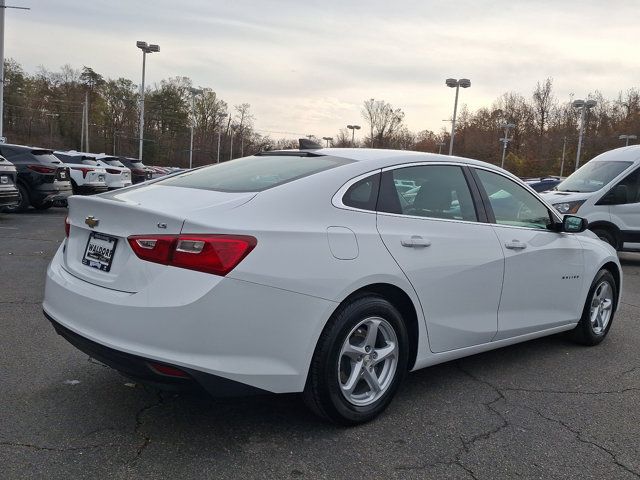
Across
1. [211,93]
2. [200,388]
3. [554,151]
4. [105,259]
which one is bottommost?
[200,388]

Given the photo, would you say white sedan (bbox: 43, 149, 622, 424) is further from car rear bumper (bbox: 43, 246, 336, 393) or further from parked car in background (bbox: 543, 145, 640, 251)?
parked car in background (bbox: 543, 145, 640, 251)

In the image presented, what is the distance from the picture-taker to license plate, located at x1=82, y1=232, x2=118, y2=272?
9.75 ft

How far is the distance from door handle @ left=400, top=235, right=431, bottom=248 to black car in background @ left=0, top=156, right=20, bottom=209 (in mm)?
10501

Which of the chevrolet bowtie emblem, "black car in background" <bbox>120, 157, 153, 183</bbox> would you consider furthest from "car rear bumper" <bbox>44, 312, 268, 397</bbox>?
"black car in background" <bbox>120, 157, 153, 183</bbox>

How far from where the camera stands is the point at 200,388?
106 inches

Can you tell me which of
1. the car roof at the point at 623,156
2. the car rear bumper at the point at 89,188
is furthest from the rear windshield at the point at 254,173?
the car rear bumper at the point at 89,188

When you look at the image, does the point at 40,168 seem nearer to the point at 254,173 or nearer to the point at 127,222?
the point at 254,173

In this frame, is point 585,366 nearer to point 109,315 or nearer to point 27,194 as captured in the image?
point 109,315

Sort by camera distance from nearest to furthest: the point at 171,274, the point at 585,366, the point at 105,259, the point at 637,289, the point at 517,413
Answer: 1. the point at 171,274
2. the point at 105,259
3. the point at 517,413
4. the point at 585,366
5. the point at 637,289

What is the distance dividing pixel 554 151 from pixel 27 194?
60569 millimetres

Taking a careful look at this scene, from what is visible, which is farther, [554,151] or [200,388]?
[554,151]

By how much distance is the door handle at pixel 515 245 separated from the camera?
402 cm

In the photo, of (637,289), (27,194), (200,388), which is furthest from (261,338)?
(27,194)

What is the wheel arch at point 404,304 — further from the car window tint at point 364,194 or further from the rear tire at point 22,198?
the rear tire at point 22,198
